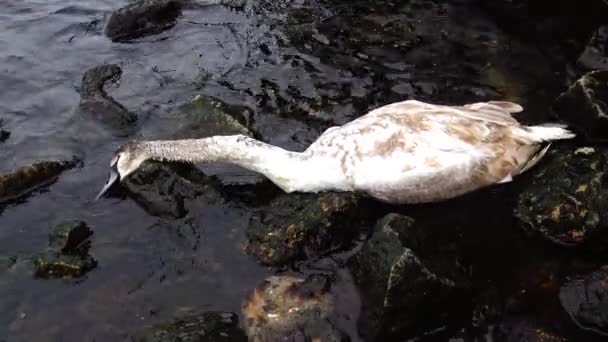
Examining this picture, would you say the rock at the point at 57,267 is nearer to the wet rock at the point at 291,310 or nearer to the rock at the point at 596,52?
the wet rock at the point at 291,310

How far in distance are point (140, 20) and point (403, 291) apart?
754 centimetres

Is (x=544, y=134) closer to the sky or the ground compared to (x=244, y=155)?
closer to the sky

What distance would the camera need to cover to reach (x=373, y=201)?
7262 millimetres

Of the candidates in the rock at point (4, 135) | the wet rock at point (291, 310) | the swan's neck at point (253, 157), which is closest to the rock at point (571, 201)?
the swan's neck at point (253, 157)

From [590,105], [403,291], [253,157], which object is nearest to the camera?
[403,291]

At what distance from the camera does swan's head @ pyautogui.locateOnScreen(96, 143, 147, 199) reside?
7480 mm

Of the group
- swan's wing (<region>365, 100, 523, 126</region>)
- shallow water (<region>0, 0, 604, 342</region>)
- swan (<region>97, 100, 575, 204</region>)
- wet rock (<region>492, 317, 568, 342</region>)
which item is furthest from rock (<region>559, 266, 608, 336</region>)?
swan's wing (<region>365, 100, 523, 126</region>)

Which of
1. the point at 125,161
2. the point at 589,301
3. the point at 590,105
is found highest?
the point at 590,105

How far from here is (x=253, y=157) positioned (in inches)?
293

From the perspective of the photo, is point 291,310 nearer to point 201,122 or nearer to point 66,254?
point 66,254

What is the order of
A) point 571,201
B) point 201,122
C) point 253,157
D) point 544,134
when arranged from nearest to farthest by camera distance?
point 571,201, point 544,134, point 253,157, point 201,122

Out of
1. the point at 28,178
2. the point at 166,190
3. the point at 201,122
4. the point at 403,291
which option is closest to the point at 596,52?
the point at 403,291

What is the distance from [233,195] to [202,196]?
1.19ft

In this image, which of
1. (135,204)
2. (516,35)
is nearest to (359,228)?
(135,204)
